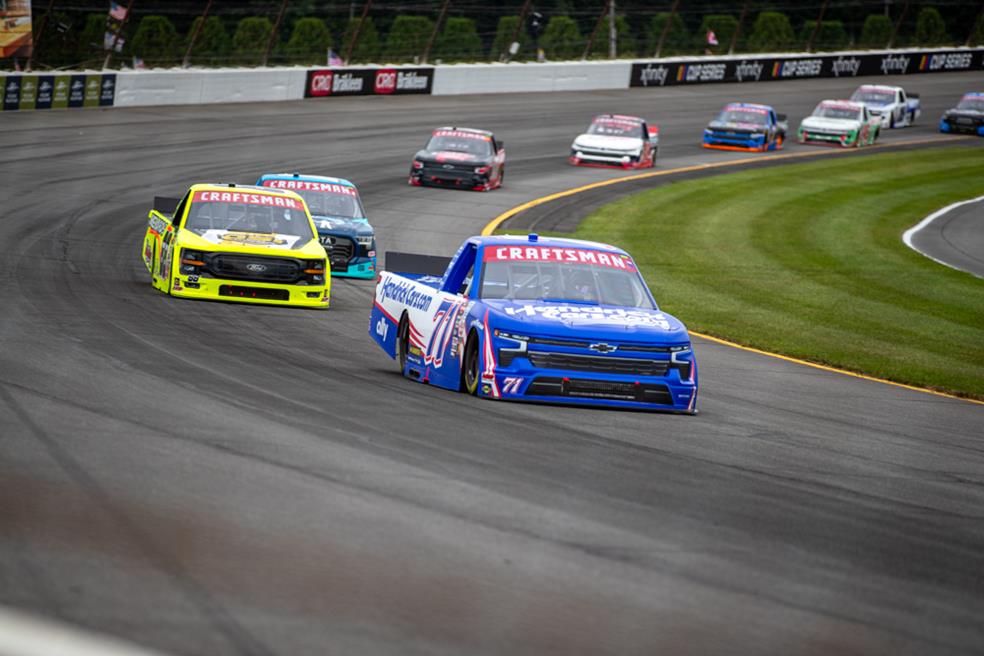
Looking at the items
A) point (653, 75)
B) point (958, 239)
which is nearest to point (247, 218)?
point (958, 239)

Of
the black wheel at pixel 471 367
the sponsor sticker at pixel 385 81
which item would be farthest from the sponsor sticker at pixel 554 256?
the sponsor sticker at pixel 385 81

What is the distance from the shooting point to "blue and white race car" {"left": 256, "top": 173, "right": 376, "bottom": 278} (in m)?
22.3

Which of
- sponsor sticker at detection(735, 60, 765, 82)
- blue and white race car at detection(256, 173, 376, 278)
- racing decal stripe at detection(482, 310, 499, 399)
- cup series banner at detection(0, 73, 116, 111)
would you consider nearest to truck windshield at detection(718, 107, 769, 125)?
sponsor sticker at detection(735, 60, 765, 82)

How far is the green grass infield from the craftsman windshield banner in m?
16.5

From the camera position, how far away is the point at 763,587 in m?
6.89

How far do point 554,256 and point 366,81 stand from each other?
132 feet

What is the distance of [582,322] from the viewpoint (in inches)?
485

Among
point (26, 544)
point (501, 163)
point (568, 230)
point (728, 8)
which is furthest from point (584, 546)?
point (728, 8)

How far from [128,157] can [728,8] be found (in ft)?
153

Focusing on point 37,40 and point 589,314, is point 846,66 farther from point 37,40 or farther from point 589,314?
point 589,314

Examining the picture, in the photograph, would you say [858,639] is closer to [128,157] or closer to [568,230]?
[568,230]

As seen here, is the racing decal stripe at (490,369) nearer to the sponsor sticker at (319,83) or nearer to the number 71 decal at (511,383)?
the number 71 decal at (511,383)

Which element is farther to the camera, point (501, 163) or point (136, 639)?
point (501, 163)

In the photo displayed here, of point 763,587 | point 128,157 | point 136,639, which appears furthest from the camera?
point 128,157
